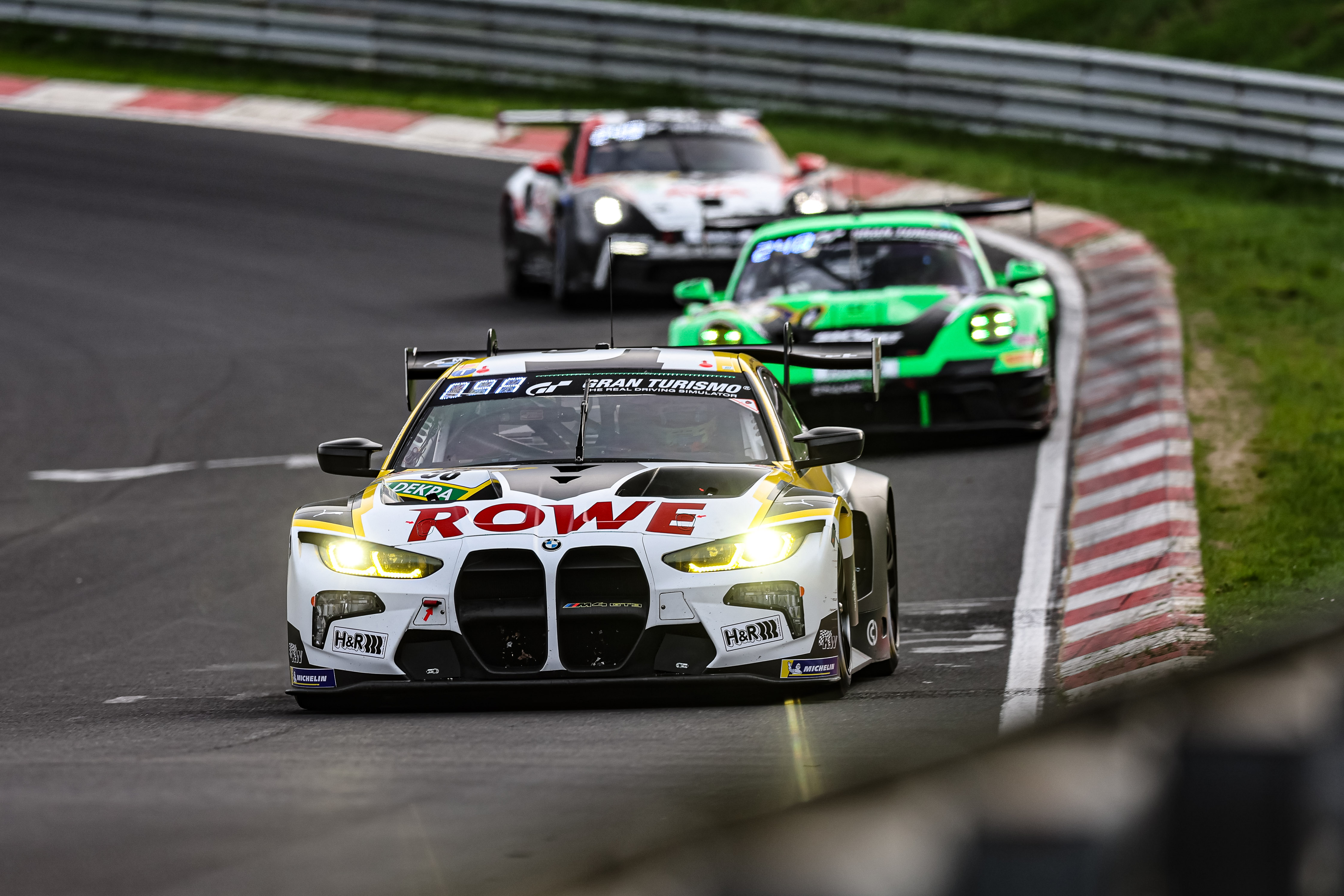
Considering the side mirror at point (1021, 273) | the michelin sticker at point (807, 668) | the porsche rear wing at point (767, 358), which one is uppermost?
the porsche rear wing at point (767, 358)

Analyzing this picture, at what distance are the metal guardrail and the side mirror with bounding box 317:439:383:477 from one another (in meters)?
14.5

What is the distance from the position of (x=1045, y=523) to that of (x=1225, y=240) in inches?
334

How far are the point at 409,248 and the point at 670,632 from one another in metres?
14.6

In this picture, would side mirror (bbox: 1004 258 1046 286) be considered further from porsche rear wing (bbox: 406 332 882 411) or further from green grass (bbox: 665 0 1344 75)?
green grass (bbox: 665 0 1344 75)

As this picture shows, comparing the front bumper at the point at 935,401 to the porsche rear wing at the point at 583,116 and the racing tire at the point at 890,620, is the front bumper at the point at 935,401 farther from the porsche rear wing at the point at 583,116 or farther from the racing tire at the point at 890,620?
the porsche rear wing at the point at 583,116

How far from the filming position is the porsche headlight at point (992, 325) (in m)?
12.5

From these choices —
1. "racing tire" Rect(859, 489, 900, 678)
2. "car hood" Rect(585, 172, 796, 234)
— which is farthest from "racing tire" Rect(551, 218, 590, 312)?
"racing tire" Rect(859, 489, 900, 678)

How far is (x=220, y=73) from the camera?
1096 inches

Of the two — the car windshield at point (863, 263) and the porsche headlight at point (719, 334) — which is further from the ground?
the car windshield at point (863, 263)

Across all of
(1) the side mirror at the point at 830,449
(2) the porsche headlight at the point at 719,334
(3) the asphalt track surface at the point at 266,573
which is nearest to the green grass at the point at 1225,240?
(3) the asphalt track surface at the point at 266,573

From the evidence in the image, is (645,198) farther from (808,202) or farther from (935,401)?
(935,401)

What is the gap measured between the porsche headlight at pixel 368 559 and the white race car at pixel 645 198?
9.40 metres

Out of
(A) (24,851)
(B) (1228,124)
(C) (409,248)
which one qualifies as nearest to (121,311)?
(C) (409,248)

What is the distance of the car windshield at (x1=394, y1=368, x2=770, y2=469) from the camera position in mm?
7504
